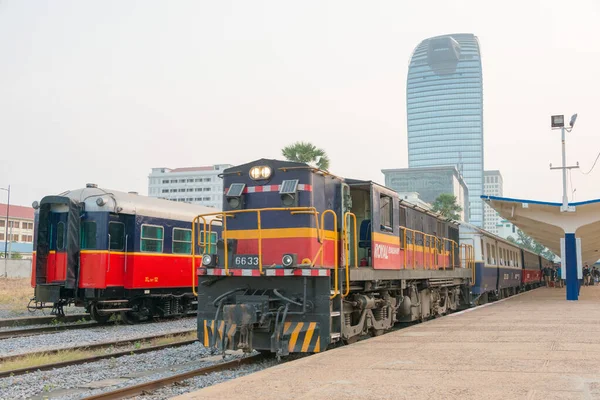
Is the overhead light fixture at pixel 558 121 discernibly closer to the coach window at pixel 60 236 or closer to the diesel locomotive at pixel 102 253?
the diesel locomotive at pixel 102 253

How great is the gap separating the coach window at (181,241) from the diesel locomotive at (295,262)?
7052 millimetres

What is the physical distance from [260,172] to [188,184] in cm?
15844

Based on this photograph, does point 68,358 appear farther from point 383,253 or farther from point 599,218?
point 599,218

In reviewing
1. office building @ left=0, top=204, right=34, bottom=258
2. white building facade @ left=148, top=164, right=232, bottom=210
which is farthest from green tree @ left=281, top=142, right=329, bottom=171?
white building facade @ left=148, top=164, right=232, bottom=210

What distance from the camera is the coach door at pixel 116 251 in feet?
47.2

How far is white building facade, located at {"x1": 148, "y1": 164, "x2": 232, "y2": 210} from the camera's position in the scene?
160750 millimetres

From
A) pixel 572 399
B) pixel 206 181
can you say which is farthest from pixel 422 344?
pixel 206 181

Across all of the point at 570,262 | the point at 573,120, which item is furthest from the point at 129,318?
the point at 573,120

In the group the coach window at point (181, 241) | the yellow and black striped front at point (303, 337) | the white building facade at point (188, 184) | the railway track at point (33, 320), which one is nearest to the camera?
the yellow and black striped front at point (303, 337)

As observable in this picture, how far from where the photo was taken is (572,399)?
16.4 feet

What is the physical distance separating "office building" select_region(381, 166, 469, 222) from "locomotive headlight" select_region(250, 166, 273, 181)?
161 meters

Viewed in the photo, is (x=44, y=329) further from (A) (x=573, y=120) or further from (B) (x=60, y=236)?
(A) (x=573, y=120)

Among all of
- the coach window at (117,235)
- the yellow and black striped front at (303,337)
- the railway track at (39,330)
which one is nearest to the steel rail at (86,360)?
the yellow and black striped front at (303,337)

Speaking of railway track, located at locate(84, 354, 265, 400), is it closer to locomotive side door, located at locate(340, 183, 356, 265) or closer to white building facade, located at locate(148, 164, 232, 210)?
locomotive side door, located at locate(340, 183, 356, 265)
